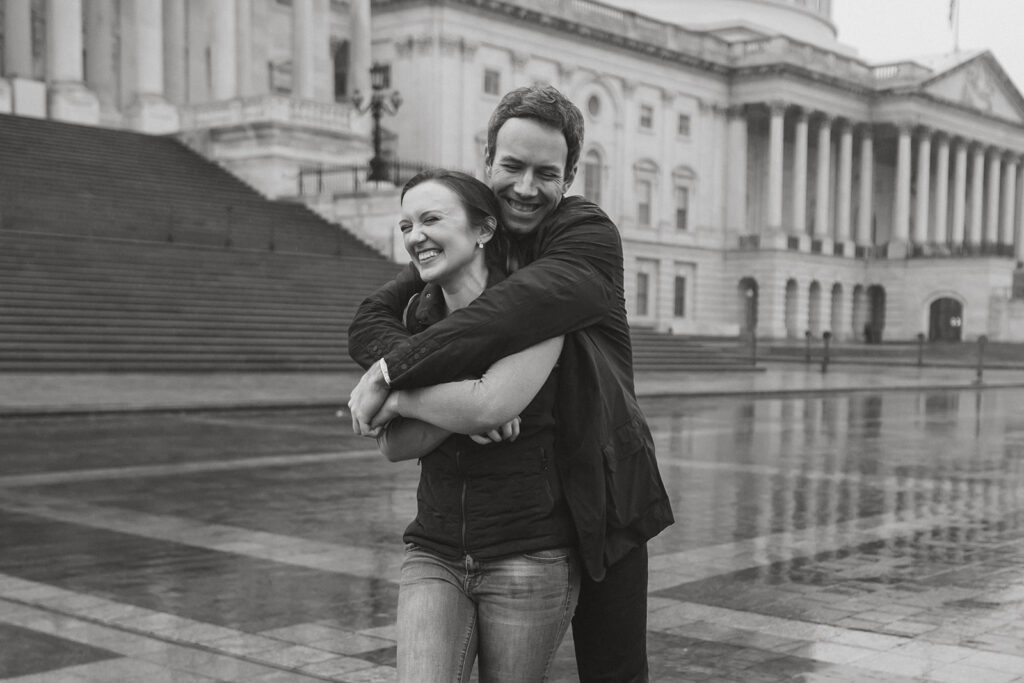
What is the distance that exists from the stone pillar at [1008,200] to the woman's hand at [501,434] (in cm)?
9465

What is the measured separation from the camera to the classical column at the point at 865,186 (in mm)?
79625

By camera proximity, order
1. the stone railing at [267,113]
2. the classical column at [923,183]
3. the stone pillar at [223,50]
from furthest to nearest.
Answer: the classical column at [923,183]
the stone pillar at [223,50]
the stone railing at [267,113]

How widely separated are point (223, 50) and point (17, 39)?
6.55 m

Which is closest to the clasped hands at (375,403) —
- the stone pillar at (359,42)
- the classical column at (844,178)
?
the stone pillar at (359,42)

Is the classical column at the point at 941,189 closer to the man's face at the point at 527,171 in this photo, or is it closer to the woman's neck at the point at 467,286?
the man's face at the point at 527,171

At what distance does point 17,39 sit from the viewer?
144 ft

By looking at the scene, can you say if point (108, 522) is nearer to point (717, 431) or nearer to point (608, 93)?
point (717, 431)

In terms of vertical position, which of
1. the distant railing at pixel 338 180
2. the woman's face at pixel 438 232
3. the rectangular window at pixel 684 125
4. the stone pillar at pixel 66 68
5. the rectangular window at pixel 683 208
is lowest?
the woman's face at pixel 438 232

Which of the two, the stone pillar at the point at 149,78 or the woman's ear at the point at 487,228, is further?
the stone pillar at the point at 149,78

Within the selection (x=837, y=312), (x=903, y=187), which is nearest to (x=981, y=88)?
(x=903, y=187)

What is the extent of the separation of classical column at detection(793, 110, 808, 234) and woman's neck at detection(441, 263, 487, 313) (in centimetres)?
7379

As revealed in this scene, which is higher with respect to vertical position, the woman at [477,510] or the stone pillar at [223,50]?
the stone pillar at [223,50]

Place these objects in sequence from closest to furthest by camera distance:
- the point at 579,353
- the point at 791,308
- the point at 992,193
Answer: the point at 579,353 < the point at 791,308 < the point at 992,193

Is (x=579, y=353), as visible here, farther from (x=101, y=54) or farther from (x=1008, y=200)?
(x=1008, y=200)
